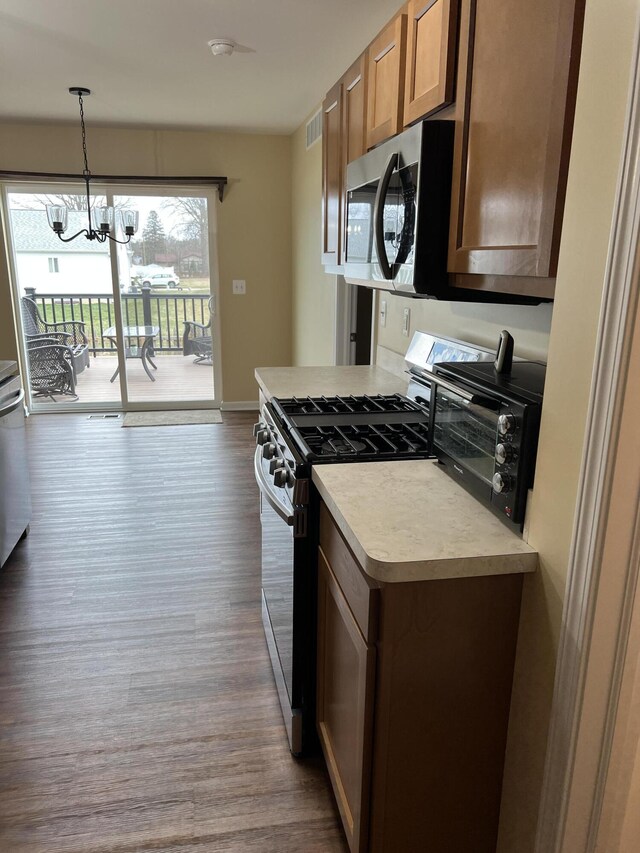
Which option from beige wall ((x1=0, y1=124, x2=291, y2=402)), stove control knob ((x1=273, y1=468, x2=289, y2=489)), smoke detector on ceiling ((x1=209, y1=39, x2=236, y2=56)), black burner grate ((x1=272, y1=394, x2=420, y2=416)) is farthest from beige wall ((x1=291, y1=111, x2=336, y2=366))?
stove control knob ((x1=273, y1=468, x2=289, y2=489))

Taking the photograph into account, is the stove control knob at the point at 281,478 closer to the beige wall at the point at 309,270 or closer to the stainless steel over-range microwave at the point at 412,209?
the stainless steel over-range microwave at the point at 412,209

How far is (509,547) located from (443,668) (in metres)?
0.29

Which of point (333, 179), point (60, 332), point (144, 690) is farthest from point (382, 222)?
point (60, 332)

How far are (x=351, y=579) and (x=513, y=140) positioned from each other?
0.96 meters

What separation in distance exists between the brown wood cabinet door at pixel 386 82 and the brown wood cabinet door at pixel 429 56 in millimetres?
47

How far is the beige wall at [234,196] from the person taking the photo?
214 inches

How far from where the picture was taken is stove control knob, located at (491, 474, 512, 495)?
1289 millimetres

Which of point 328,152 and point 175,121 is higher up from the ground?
point 175,121

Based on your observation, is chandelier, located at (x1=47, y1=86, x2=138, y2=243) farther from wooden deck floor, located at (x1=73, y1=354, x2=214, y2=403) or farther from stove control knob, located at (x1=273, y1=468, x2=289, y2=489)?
stove control knob, located at (x1=273, y1=468, x2=289, y2=489)

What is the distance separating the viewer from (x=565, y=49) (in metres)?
1.05

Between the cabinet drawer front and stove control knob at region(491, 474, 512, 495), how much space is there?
0.33 m

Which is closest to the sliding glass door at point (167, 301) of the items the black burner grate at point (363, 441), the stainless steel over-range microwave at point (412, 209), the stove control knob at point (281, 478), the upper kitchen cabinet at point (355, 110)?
the upper kitchen cabinet at point (355, 110)

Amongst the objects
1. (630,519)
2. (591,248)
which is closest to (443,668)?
(630,519)

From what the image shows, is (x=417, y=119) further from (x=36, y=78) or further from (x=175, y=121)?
(x=175, y=121)
